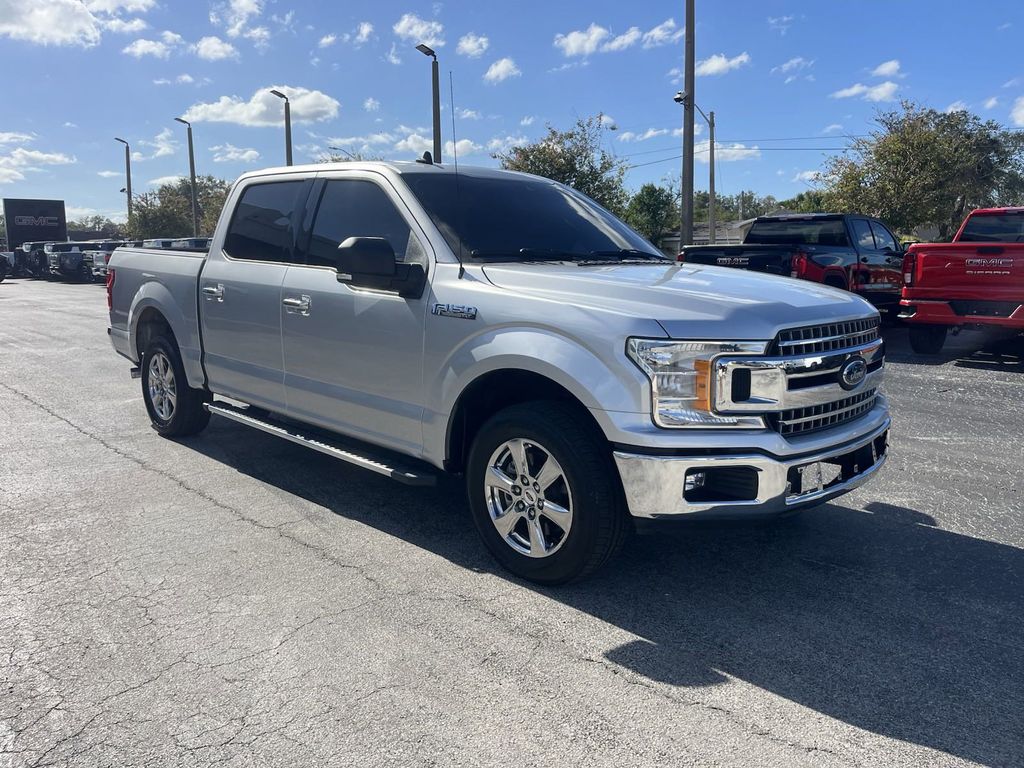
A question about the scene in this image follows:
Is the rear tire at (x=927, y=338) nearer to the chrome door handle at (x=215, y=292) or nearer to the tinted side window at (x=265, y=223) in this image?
the tinted side window at (x=265, y=223)

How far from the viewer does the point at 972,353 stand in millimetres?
11234

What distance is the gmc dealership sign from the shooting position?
48.3m

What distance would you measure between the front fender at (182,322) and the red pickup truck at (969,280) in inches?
329

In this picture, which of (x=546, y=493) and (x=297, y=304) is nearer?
(x=546, y=493)

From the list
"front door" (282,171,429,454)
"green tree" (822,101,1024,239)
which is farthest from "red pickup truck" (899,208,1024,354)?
"green tree" (822,101,1024,239)

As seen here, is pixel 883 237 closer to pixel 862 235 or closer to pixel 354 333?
pixel 862 235

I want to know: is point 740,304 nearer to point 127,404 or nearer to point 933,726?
point 933,726

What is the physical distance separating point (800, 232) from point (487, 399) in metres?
9.69

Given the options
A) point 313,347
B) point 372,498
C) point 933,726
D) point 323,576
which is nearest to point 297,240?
point 313,347

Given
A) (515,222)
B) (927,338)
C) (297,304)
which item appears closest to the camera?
(515,222)

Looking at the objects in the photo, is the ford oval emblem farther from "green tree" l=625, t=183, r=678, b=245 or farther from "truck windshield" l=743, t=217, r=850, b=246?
"green tree" l=625, t=183, r=678, b=245

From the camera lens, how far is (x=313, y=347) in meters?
4.80

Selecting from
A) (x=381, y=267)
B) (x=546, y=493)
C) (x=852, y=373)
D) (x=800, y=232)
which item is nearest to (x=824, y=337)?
(x=852, y=373)

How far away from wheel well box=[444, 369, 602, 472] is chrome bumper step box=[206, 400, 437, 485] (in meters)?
0.18
